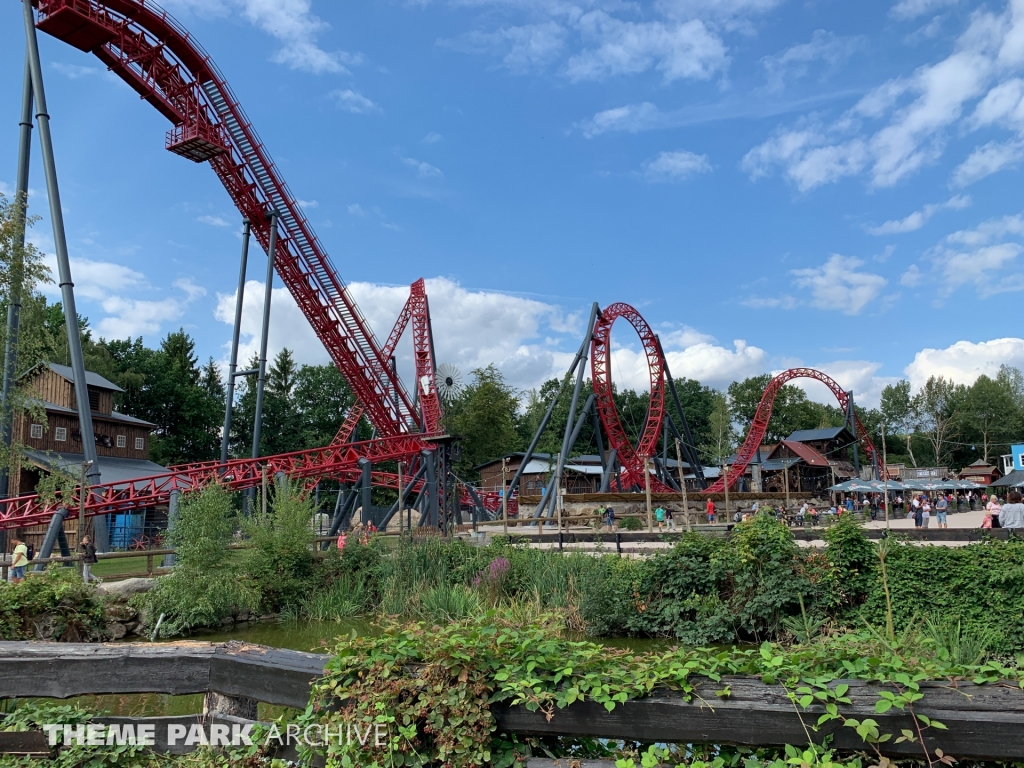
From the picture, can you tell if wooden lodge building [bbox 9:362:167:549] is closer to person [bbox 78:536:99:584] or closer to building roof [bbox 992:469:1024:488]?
person [bbox 78:536:99:584]

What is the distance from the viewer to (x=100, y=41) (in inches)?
798

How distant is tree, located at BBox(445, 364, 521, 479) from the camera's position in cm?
5384

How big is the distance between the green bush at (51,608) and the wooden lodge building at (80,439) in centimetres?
1959

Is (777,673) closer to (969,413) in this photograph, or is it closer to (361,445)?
(361,445)

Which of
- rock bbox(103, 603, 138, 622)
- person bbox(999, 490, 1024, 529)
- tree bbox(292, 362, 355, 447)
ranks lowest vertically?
rock bbox(103, 603, 138, 622)

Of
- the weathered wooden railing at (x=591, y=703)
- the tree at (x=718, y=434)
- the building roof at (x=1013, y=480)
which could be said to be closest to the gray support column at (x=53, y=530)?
the weathered wooden railing at (x=591, y=703)

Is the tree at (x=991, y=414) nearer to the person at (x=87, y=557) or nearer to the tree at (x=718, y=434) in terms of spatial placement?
the tree at (x=718, y=434)

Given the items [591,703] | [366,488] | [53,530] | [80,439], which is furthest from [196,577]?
[80,439]

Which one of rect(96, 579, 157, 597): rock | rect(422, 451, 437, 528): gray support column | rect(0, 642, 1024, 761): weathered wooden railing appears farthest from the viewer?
rect(422, 451, 437, 528): gray support column

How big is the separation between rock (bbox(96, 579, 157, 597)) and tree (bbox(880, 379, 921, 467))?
83584mm

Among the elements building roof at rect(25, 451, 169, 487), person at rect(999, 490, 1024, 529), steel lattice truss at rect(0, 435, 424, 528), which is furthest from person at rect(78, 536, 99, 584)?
person at rect(999, 490, 1024, 529)

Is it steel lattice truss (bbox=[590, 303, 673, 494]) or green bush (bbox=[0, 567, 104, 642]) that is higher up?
steel lattice truss (bbox=[590, 303, 673, 494])

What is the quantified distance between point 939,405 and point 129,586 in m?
84.2

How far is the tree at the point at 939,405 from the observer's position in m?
77.8
